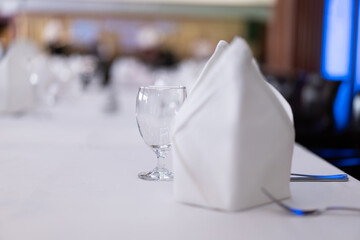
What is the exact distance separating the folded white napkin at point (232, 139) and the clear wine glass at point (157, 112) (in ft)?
0.35

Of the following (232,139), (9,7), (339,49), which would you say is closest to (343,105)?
(339,49)

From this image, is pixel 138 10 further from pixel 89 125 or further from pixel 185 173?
pixel 185 173

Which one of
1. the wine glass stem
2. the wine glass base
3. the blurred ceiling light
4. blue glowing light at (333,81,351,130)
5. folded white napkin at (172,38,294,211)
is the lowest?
blue glowing light at (333,81,351,130)

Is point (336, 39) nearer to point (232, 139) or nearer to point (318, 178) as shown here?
point (318, 178)

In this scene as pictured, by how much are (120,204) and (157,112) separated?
0.17 metres

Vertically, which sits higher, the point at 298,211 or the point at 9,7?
the point at 9,7

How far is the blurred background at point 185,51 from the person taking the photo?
2.12 meters

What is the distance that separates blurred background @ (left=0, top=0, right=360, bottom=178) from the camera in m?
2.12

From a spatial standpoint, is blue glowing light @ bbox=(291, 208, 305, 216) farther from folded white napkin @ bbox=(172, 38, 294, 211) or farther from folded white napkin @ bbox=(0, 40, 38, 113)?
folded white napkin @ bbox=(0, 40, 38, 113)

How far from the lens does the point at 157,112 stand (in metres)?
0.82

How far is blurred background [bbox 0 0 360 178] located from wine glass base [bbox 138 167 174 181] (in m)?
0.86

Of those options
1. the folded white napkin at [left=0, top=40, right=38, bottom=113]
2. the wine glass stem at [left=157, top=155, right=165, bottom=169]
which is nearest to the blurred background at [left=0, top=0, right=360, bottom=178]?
the folded white napkin at [left=0, top=40, right=38, bottom=113]

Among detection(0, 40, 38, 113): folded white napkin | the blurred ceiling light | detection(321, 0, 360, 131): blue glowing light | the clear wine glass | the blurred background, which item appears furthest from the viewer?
the blurred ceiling light

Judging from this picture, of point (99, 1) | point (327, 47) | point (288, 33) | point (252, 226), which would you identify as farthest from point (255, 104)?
point (99, 1)
